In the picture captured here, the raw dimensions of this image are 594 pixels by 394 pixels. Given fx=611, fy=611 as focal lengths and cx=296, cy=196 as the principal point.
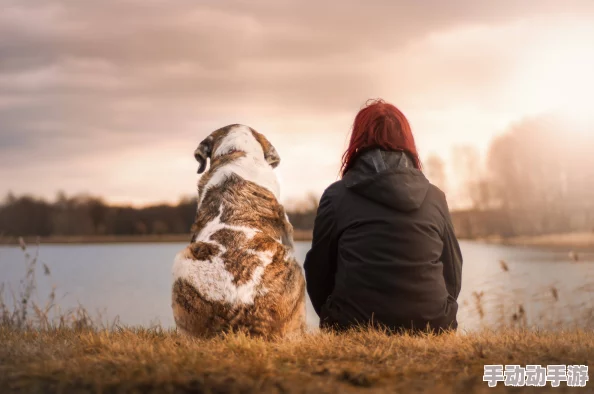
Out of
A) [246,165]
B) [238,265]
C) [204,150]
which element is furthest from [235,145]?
[238,265]

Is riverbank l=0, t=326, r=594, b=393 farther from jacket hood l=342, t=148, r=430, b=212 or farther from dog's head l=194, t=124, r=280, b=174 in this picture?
dog's head l=194, t=124, r=280, b=174

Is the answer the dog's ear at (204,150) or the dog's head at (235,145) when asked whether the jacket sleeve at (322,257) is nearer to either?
the dog's head at (235,145)

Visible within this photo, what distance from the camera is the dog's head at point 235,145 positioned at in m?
6.60

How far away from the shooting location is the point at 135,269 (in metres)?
27.7

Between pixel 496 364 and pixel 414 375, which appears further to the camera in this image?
pixel 496 364

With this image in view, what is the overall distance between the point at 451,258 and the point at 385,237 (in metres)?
0.87

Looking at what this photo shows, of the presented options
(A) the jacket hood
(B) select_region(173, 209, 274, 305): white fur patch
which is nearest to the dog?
(B) select_region(173, 209, 274, 305): white fur patch

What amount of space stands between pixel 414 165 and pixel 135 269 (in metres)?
23.7

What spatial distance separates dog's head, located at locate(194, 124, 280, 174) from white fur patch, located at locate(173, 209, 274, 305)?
54.9 inches

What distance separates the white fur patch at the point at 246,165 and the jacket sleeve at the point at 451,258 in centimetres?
174

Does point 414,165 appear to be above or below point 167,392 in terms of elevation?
above

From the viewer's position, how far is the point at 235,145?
6.58 meters

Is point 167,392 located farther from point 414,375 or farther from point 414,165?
point 414,165

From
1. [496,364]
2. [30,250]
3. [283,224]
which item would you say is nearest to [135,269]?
[30,250]
